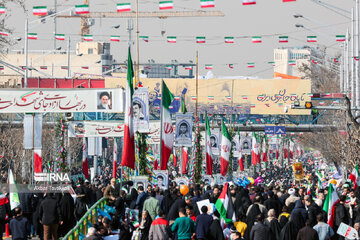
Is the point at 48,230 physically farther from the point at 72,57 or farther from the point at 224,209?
the point at 72,57

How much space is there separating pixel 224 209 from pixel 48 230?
3.71 meters

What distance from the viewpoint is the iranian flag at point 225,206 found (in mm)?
18906

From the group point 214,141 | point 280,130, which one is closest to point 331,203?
point 214,141

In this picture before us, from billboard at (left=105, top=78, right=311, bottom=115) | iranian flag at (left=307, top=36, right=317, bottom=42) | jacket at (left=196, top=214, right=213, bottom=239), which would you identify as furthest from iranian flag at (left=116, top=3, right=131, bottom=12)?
billboard at (left=105, top=78, right=311, bottom=115)

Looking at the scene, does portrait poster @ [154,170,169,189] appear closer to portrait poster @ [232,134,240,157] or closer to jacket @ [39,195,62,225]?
jacket @ [39,195,62,225]

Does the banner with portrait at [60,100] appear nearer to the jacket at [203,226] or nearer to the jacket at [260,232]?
the jacket at [203,226]

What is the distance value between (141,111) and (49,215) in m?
7.59

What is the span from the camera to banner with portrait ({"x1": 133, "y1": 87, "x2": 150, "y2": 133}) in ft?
86.0

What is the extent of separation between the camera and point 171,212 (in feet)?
63.3

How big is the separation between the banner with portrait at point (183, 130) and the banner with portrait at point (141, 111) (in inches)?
248

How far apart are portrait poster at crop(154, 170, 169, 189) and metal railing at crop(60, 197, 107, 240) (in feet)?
27.8

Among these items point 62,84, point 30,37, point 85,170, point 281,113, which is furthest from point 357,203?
point 62,84

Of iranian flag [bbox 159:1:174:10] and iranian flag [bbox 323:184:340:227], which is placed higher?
iranian flag [bbox 159:1:174:10]

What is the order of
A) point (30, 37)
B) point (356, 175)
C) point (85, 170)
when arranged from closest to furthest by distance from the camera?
point (356, 175), point (85, 170), point (30, 37)
